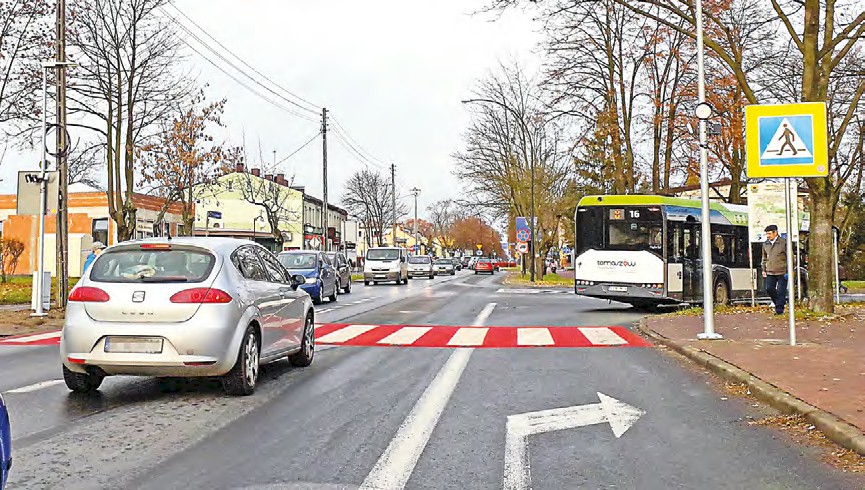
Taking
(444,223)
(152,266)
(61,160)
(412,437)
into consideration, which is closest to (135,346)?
(152,266)

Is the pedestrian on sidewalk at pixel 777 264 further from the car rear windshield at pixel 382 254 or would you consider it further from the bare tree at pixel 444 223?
the bare tree at pixel 444 223

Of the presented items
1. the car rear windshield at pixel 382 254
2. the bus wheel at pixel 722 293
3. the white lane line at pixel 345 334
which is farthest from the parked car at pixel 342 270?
the white lane line at pixel 345 334

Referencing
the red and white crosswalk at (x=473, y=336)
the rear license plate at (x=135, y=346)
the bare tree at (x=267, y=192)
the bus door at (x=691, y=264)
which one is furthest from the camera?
the bare tree at (x=267, y=192)

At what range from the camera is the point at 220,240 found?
8484 millimetres

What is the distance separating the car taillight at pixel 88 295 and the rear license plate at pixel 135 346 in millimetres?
422

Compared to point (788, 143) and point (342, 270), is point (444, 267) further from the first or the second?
point (788, 143)

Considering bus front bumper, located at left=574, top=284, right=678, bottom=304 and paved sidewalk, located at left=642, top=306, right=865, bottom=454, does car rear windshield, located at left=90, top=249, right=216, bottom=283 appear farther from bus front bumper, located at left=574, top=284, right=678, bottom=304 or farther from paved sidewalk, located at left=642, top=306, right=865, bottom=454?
bus front bumper, located at left=574, top=284, right=678, bottom=304

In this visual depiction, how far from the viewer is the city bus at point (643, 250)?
20250 mm

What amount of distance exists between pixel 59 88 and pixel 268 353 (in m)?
13.5

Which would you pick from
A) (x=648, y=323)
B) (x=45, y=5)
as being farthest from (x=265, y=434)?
(x=45, y=5)

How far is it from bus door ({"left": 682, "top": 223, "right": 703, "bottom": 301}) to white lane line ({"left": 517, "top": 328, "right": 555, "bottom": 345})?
6.61 m

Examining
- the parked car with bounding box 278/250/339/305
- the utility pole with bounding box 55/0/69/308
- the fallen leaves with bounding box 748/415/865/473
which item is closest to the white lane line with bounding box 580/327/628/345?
the fallen leaves with bounding box 748/415/865/473

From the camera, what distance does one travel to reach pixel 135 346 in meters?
7.49

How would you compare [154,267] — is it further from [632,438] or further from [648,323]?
[648,323]
